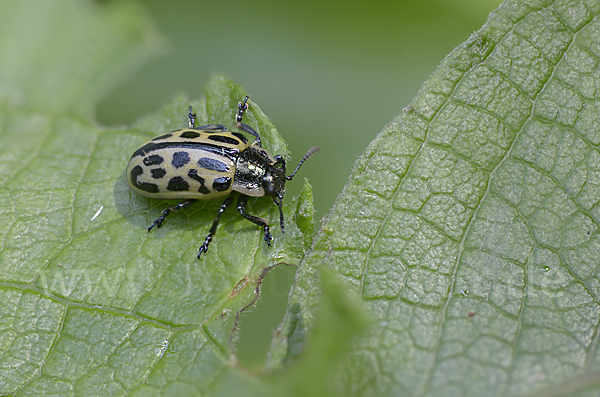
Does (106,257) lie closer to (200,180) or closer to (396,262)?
(200,180)

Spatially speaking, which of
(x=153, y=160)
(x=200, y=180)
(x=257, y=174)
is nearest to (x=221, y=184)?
(x=200, y=180)

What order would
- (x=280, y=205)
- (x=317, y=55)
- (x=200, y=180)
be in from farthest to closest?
(x=317, y=55), (x=200, y=180), (x=280, y=205)

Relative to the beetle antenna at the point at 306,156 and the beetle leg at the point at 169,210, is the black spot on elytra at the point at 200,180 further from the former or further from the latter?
the beetle antenna at the point at 306,156

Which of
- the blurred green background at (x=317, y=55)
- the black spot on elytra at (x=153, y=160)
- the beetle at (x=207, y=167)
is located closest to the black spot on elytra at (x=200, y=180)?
the beetle at (x=207, y=167)

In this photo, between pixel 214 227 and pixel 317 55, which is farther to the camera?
pixel 317 55

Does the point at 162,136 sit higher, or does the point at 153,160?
the point at 162,136

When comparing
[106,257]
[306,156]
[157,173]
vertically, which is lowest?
[106,257]

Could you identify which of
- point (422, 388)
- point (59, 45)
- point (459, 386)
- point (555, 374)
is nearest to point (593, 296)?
point (555, 374)

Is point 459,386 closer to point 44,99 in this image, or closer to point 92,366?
point 92,366
